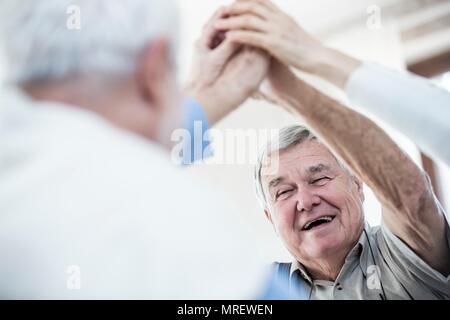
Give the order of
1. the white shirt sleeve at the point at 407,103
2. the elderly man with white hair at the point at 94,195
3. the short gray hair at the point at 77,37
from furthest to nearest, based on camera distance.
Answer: the white shirt sleeve at the point at 407,103 → the short gray hair at the point at 77,37 → the elderly man with white hair at the point at 94,195

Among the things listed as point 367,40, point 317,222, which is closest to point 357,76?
point 367,40

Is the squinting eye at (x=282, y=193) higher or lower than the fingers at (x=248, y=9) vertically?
lower

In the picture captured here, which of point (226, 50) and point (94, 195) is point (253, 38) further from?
point (94, 195)

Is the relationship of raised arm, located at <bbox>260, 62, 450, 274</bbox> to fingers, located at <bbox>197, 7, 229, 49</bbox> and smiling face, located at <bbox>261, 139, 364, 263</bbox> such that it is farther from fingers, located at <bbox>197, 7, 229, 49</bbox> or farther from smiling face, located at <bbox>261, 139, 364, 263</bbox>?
fingers, located at <bbox>197, 7, 229, 49</bbox>

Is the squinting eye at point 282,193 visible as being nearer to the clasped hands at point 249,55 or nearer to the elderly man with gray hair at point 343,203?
the elderly man with gray hair at point 343,203

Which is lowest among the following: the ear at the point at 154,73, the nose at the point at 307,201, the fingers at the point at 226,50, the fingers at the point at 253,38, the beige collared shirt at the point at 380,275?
the beige collared shirt at the point at 380,275

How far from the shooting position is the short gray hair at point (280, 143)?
0.99m

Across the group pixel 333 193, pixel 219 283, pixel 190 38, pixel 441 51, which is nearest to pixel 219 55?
pixel 190 38

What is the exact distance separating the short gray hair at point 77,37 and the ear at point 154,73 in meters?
0.01

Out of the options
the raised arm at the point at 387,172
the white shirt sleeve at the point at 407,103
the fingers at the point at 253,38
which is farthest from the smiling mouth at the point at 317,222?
the fingers at the point at 253,38

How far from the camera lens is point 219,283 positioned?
49 centimetres

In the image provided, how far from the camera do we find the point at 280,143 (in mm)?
1004
